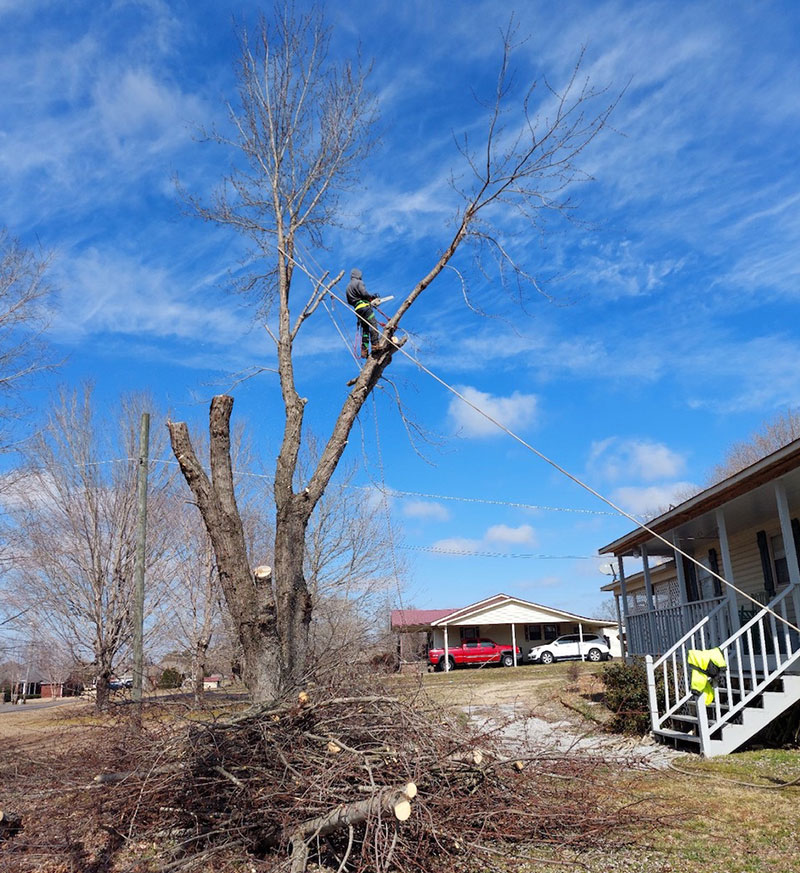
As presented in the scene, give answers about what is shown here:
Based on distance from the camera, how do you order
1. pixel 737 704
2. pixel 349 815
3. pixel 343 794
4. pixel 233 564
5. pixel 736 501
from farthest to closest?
1. pixel 736 501
2. pixel 737 704
3. pixel 233 564
4. pixel 343 794
5. pixel 349 815

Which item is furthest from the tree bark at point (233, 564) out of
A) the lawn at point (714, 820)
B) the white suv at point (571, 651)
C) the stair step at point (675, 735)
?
the white suv at point (571, 651)

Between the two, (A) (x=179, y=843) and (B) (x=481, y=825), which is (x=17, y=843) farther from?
(B) (x=481, y=825)

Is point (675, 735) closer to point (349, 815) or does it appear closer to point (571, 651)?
point (349, 815)

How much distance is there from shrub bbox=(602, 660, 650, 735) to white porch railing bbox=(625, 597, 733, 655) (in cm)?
117

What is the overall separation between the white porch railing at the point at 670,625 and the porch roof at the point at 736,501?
1.37 m

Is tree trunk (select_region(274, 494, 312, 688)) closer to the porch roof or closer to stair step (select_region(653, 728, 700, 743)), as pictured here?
the porch roof

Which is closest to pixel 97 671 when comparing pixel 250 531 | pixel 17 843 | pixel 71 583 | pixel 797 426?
pixel 71 583

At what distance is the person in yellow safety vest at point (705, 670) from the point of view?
28.8 feet

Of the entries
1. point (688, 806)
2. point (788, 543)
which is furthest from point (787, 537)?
point (688, 806)

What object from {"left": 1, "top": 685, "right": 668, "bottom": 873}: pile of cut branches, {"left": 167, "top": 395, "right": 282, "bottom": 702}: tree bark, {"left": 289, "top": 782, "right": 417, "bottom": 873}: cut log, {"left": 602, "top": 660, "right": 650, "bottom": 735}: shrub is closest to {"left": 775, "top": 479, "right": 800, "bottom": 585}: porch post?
{"left": 602, "top": 660, "right": 650, "bottom": 735}: shrub

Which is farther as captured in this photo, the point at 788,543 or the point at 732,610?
the point at 732,610

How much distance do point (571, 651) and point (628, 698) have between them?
25667 mm

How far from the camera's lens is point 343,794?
16.7 feet

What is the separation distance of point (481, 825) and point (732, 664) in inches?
307
